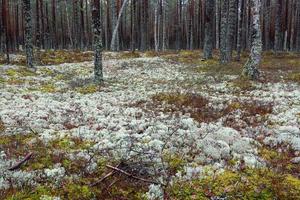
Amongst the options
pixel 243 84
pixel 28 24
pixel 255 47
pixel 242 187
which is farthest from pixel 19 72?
pixel 242 187

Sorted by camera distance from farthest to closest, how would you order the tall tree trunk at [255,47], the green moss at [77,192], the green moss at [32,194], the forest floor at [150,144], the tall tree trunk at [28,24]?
1. the tall tree trunk at [28,24]
2. the tall tree trunk at [255,47]
3. the forest floor at [150,144]
4. the green moss at [77,192]
5. the green moss at [32,194]

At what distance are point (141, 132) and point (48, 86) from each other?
11.6 metres

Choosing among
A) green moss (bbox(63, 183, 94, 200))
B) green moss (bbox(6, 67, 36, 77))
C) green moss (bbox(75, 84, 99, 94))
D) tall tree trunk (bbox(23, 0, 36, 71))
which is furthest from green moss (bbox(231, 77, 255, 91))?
tall tree trunk (bbox(23, 0, 36, 71))

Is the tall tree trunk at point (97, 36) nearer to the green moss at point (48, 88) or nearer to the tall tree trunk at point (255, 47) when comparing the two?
the green moss at point (48, 88)

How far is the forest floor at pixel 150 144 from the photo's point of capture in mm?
6863

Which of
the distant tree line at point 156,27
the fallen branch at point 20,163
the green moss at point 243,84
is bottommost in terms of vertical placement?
the fallen branch at point 20,163

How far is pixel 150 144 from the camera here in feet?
29.1

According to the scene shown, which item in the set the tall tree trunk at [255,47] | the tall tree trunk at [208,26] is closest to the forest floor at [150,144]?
the tall tree trunk at [255,47]

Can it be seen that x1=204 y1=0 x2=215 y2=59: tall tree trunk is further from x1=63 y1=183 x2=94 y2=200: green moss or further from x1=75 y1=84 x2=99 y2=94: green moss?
x1=63 y1=183 x2=94 y2=200: green moss

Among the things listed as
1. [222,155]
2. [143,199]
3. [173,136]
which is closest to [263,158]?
[222,155]

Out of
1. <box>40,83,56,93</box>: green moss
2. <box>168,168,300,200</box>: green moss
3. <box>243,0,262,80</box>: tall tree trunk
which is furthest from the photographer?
<box>243,0,262,80</box>: tall tree trunk

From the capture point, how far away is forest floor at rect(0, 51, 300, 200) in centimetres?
686

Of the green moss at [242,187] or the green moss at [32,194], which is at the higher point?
the green moss at [32,194]

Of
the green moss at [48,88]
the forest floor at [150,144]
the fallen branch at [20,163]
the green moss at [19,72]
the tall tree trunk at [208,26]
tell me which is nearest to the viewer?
the forest floor at [150,144]
